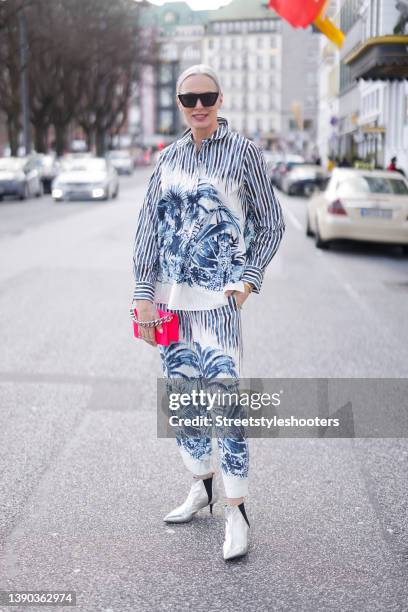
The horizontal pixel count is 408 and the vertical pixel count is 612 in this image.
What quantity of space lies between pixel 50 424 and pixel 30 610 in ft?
7.99

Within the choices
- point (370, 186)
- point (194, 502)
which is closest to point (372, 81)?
point (370, 186)

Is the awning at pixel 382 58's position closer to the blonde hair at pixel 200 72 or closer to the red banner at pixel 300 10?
the red banner at pixel 300 10

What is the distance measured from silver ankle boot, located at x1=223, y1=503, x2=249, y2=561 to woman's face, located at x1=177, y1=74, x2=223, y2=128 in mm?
1476

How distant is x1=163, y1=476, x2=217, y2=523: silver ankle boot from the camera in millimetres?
4129

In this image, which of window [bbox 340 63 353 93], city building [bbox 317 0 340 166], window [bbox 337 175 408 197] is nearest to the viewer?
window [bbox 337 175 408 197]

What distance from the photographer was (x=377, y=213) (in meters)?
16.0

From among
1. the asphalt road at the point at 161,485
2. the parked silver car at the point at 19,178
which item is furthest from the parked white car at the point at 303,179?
the asphalt road at the point at 161,485

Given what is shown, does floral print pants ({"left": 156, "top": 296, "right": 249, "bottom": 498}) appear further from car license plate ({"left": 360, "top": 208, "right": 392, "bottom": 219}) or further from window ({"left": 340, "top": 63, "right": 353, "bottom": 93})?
window ({"left": 340, "top": 63, "right": 353, "bottom": 93})

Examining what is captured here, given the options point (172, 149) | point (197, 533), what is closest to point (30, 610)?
point (197, 533)

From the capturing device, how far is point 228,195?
3.71m

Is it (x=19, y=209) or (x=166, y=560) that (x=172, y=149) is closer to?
(x=166, y=560)

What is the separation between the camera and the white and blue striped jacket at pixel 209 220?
3711mm

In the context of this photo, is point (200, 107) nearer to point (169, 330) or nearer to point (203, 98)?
point (203, 98)

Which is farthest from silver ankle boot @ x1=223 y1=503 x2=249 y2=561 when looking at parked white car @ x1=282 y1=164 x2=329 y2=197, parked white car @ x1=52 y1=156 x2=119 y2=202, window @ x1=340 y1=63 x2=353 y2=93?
window @ x1=340 y1=63 x2=353 y2=93
